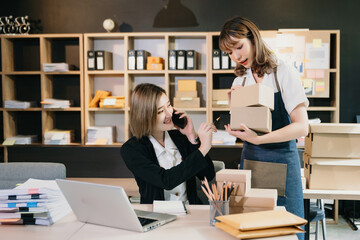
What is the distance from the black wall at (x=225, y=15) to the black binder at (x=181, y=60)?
46 centimetres

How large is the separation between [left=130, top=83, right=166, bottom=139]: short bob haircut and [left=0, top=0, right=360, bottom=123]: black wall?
9.41 ft

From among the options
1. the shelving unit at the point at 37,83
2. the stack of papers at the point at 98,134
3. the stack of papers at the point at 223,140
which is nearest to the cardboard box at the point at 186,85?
the stack of papers at the point at 223,140

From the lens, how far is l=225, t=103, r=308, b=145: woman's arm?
1953 millimetres

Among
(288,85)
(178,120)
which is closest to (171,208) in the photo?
(178,120)

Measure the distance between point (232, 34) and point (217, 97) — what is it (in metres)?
2.56

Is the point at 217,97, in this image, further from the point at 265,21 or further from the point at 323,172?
the point at 323,172

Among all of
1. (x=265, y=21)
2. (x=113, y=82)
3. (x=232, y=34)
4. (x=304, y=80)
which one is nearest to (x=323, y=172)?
(x=232, y=34)

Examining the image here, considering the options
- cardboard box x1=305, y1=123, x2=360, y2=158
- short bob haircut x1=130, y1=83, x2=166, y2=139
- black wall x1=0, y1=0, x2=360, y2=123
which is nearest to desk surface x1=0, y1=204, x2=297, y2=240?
short bob haircut x1=130, y1=83, x2=166, y2=139

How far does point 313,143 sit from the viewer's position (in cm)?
259

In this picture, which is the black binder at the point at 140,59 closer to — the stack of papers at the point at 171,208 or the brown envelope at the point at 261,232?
the stack of papers at the point at 171,208

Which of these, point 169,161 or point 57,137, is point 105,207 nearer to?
point 169,161

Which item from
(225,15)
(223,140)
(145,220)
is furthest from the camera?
(225,15)

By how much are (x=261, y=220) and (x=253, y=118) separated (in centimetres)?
62

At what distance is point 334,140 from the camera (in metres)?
2.58
